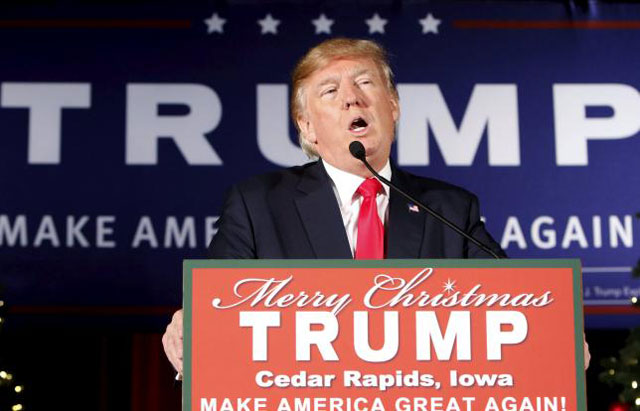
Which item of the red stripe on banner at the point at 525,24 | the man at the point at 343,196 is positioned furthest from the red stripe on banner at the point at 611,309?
the man at the point at 343,196

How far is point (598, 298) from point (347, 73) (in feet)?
7.52

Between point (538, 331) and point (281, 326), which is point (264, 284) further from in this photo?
point (538, 331)

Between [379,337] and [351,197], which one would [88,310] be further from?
[379,337]

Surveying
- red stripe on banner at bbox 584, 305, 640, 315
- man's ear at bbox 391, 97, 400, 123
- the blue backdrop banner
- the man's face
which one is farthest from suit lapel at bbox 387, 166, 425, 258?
red stripe on banner at bbox 584, 305, 640, 315

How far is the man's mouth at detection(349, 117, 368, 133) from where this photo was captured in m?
2.28

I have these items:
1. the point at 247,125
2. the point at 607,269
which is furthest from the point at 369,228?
the point at 607,269

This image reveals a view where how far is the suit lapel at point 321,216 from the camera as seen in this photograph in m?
2.13

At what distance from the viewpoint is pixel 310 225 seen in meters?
2.19

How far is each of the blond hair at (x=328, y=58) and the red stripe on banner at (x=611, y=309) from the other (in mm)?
2113

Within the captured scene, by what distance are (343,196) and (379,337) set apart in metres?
0.70

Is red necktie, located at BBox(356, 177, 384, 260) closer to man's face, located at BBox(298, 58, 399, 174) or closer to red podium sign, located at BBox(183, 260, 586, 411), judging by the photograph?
man's face, located at BBox(298, 58, 399, 174)

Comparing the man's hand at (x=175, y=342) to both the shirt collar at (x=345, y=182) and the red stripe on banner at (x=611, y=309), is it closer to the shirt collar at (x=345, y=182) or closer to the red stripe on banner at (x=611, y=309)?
the shirt collar at (x=345, y=182)

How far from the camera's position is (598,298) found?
4.26 meters

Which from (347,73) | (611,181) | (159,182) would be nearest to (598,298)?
(611,181)
